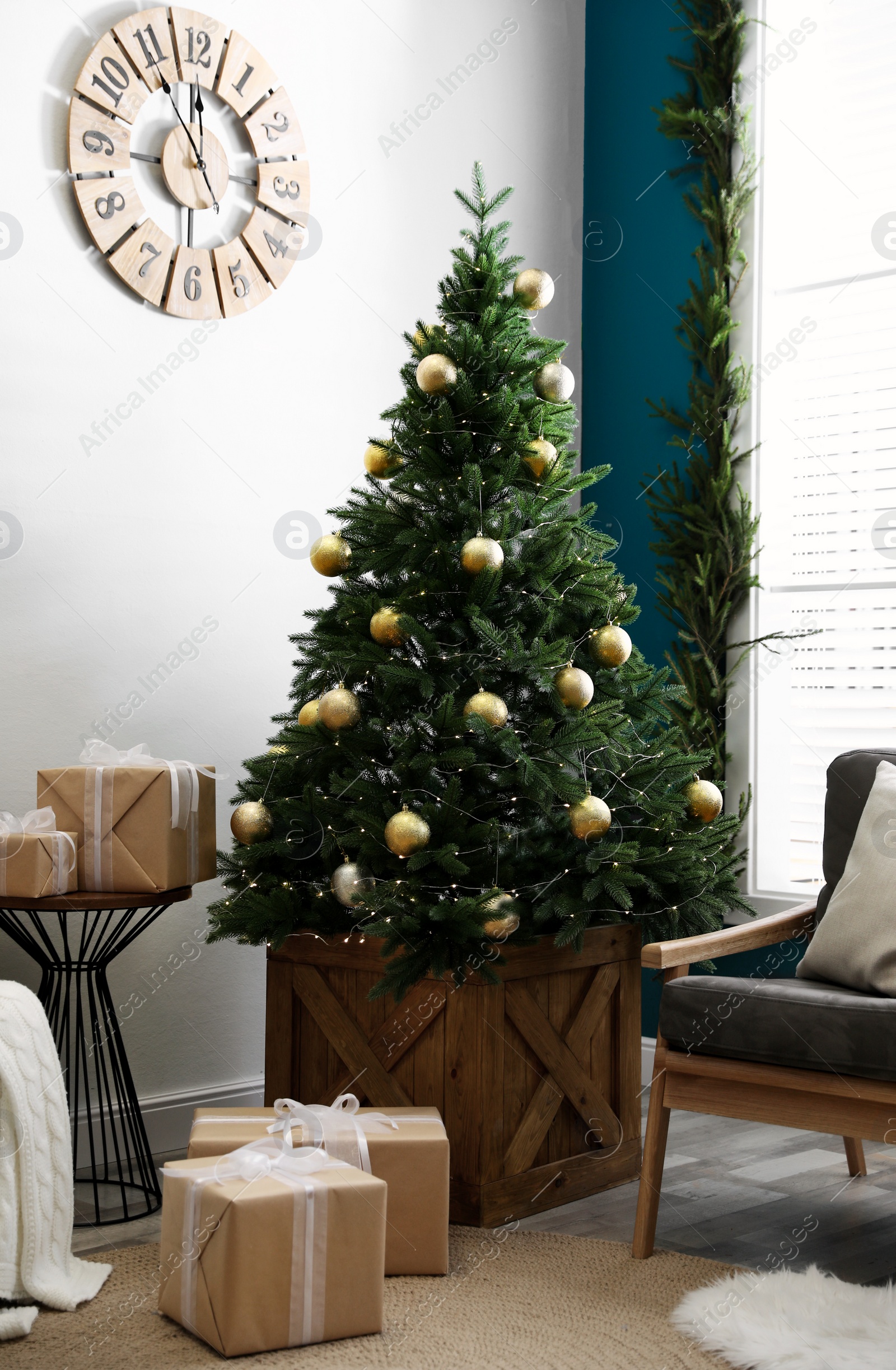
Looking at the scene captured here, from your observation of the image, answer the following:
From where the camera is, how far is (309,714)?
2.60m

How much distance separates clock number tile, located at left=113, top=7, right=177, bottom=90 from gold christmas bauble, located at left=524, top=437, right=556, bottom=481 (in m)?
1.22

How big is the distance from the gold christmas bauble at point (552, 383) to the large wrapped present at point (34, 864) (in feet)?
4.13

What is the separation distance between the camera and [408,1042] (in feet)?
8.00

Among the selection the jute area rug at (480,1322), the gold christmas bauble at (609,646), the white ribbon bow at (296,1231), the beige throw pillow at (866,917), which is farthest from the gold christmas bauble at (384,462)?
the jute area rug at (480,1322)

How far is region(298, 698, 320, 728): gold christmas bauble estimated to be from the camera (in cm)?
258

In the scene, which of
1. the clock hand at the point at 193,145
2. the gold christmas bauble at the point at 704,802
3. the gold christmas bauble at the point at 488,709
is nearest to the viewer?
the gold christmas bauble at the point at 488,709

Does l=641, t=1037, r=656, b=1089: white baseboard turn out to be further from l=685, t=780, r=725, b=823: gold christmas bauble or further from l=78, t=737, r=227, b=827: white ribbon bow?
l=78, t=737, r=227, b=827: white ribbon bow

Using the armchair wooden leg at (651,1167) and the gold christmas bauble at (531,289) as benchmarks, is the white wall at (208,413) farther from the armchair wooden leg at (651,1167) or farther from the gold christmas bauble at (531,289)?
the armchair wooden leg at (651,1167)

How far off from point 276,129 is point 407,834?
186cm

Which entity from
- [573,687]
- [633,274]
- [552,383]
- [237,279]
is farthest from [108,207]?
[633,274]

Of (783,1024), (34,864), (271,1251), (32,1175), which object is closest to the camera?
(271,1251)

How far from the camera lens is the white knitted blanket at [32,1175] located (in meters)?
1.91

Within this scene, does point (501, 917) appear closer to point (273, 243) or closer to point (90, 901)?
point (90, 901)

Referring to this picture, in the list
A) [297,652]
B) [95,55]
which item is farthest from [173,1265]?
[95,55]
